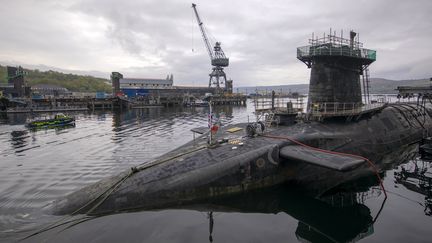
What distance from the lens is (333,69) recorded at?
24.3 metres

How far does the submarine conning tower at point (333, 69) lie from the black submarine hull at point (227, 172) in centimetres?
360

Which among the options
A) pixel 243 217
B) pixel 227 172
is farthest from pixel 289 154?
pixel 243 217

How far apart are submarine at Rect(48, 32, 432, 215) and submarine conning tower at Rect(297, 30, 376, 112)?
8cm

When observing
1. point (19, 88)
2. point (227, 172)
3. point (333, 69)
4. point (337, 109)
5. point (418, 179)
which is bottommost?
point (418, 179)

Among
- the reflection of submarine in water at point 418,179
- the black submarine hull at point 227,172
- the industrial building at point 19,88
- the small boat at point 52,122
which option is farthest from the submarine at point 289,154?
the industrial building at point 19,88

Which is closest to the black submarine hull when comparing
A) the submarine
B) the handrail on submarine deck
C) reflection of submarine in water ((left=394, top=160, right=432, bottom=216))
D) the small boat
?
the submarine

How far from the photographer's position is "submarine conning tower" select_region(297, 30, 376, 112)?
24.1 meters

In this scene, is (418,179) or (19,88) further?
(19,88)

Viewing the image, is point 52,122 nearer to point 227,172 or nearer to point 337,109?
point 227,172

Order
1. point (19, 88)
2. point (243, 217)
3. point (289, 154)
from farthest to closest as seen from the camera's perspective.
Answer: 1. point (19, 88)
2. point (289, 154)
3. point (243, 217)

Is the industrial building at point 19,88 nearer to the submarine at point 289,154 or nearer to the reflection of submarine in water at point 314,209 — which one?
the submarine at point 289,154

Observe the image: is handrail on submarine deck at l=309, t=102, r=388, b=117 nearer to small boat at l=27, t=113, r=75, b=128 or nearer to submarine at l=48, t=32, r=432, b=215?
submarine at l=48, t=32, r=432, b=215

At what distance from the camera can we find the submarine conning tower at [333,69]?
24062 mm

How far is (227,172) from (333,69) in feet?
50.0
